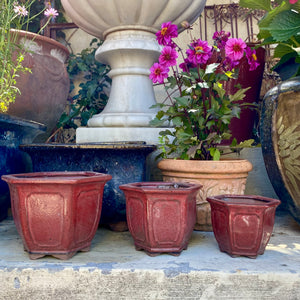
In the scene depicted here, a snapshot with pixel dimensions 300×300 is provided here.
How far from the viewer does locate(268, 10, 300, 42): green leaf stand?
114 cm

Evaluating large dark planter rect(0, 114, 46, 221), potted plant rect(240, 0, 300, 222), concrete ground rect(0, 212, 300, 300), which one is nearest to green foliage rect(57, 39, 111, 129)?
large dark planter rect(0, 114, 46, 221)

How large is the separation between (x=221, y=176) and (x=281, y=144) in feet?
0.86

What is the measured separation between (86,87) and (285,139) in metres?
1.89

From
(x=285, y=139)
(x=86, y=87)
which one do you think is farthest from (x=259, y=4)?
(x=86, y=87)

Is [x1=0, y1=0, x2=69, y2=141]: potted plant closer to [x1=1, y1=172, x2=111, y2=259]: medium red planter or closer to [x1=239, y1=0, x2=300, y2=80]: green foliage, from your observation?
[x1=1, y1=172, x2=111, y2=259]: medium red planter

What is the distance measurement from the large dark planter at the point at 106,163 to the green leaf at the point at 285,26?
0.68 meters

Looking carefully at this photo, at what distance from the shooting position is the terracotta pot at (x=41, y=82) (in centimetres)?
166

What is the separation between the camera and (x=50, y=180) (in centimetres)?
80

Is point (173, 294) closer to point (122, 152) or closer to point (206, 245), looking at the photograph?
point (206, 245)

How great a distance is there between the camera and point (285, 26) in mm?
1167

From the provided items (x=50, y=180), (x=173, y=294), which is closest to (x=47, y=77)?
(x=50, y=180)

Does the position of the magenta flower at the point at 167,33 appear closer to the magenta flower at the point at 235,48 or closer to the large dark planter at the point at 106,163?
the magenta flower at the point at 235,48

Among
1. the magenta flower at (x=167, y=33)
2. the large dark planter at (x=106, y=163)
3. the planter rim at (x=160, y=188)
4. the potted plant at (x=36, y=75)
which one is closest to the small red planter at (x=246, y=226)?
the planter rim at (x=160, y=188)

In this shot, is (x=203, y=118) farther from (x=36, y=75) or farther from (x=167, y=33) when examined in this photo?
(x=36, y=75)
